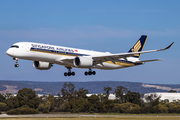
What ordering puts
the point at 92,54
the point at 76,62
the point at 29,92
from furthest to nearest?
the point at 29,92, the point at 92,54, the point at 76,62

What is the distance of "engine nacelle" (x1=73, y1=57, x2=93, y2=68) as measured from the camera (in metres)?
45.9

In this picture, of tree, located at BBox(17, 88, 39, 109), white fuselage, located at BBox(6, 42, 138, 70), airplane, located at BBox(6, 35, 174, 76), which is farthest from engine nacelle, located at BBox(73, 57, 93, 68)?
tree, located at BBox(17, 88, 39, 109)

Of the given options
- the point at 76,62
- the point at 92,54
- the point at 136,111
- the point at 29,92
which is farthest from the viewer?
the point at 29,92

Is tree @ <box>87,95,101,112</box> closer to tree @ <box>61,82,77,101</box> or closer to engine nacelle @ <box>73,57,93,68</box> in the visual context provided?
tree @ <box>61,82,77,101</box>

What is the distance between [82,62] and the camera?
46.0m

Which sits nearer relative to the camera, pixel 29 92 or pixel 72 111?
pixel 72 111

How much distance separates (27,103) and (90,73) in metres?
56.4

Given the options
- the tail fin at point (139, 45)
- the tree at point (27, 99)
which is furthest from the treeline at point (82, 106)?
the tail fin at point (139, 45)

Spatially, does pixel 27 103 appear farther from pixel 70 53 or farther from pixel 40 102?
pixel 70 53

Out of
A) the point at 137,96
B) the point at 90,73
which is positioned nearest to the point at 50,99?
the point at 137,96

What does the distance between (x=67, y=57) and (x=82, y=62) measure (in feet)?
8.00

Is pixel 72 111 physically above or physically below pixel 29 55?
below

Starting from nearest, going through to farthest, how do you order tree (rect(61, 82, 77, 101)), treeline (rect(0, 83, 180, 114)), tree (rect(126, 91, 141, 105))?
treeline (rect(0, 83, 180, 114)) → tree (rect(126, 91, 141, 105)) → tree (rect(61, 82, 77, 101))

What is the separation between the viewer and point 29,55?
42.5m
